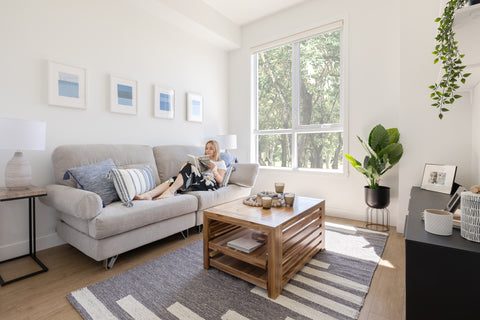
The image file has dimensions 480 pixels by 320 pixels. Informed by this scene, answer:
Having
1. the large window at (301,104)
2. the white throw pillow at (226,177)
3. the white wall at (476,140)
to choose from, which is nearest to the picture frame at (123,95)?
the white throw pillow at (226,177)

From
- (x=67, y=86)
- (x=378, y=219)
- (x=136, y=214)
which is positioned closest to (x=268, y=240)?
(x=136, y=214)

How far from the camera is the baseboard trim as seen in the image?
6.74 feet

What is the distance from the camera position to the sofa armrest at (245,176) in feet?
10.1

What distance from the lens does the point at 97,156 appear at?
241 centimetres

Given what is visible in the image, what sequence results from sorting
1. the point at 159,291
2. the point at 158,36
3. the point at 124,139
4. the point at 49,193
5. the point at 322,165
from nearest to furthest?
the point at 159,291, the point at 49,193, the point at 124,139, the point at 158,36, the point at 322,165

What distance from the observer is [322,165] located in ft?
11.6

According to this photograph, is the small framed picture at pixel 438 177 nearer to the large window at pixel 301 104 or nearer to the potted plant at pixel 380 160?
the potted plant at pixel 380 160

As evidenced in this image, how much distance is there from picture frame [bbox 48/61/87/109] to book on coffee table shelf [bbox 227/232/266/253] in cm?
214

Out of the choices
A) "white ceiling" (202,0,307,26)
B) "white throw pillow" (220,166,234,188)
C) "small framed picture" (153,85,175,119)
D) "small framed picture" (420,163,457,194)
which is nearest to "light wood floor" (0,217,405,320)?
"small framed picture" (420,163,457,194)

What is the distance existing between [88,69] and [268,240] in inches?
101

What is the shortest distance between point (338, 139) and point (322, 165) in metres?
0.44

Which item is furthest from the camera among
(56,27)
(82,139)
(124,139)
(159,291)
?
(124,139)

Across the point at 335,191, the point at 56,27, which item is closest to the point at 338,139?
the point at 335,191

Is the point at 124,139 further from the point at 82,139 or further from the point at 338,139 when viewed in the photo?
the point at 338,139
